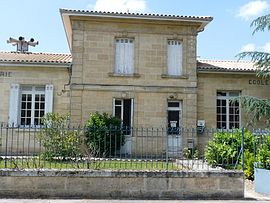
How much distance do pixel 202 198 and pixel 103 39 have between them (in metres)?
9.47

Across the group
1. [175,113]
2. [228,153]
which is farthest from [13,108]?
[228,153]

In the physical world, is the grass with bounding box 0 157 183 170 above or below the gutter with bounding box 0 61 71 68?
below

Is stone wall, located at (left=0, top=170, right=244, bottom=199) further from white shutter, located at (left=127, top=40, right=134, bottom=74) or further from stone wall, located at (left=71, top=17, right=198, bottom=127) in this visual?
white shutter, located at (left=127, top=40, right=134, bottom=74)

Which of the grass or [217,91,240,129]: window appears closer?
the grass

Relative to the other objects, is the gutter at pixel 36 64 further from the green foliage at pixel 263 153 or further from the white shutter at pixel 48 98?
the green foliage at pixel 263 153

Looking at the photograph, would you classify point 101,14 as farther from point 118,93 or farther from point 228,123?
point 228,123

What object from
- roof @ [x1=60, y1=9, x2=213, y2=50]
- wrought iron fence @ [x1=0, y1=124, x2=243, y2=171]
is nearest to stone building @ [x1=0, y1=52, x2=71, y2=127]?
roof @ [x1=60, y1=9, x2=213, y2=50]

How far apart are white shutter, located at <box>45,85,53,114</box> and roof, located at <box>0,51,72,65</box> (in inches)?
42.2

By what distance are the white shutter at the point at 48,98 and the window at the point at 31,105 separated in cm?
33

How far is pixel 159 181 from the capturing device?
7734 mm

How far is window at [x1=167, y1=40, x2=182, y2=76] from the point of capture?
51.5ft

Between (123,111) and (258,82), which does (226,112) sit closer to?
(258,82)

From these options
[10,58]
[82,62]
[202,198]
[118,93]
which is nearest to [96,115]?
[118,93]

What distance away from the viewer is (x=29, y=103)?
49.9ft
